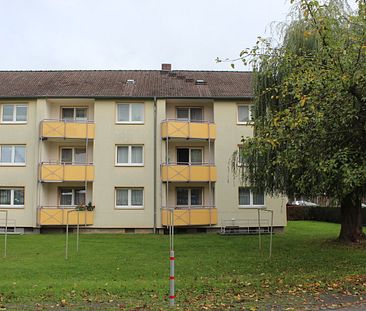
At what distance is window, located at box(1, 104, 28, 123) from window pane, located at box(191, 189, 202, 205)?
11.7 metres

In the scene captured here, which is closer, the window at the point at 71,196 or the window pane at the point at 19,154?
the window pane at the point at 19,154

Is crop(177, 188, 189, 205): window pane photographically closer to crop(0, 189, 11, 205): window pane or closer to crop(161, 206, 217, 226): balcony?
crop(161, 206, 217, 226): balcony

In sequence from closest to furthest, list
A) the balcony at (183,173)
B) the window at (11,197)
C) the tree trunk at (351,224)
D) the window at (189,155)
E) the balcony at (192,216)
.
Answer: the tree trunk at (351,224) < the balcony at (192,216) < the balcony at (183,173) < the window at (11,197) < the window at (189,155)

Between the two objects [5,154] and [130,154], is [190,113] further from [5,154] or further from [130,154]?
[5,154]

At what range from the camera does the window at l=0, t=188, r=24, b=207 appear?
105 ft

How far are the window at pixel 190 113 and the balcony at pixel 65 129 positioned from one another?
6.14m

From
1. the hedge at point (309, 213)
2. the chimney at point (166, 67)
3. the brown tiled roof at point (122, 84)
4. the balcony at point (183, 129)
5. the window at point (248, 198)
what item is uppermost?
the chimney at point (166, 67)

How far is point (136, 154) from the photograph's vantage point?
1280 inches

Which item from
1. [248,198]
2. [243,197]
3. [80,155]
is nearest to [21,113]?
[80,155]

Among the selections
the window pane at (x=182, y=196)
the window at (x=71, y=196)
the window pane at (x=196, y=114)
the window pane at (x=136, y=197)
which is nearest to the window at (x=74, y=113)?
the window at (x=71, y=196)

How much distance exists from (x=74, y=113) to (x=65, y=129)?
7.96ft

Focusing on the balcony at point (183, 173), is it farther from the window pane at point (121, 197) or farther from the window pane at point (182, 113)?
the window pane at point (182, 113)

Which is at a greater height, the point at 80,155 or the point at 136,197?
the point at 80,155

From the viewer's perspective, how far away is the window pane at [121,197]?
32.2 m
